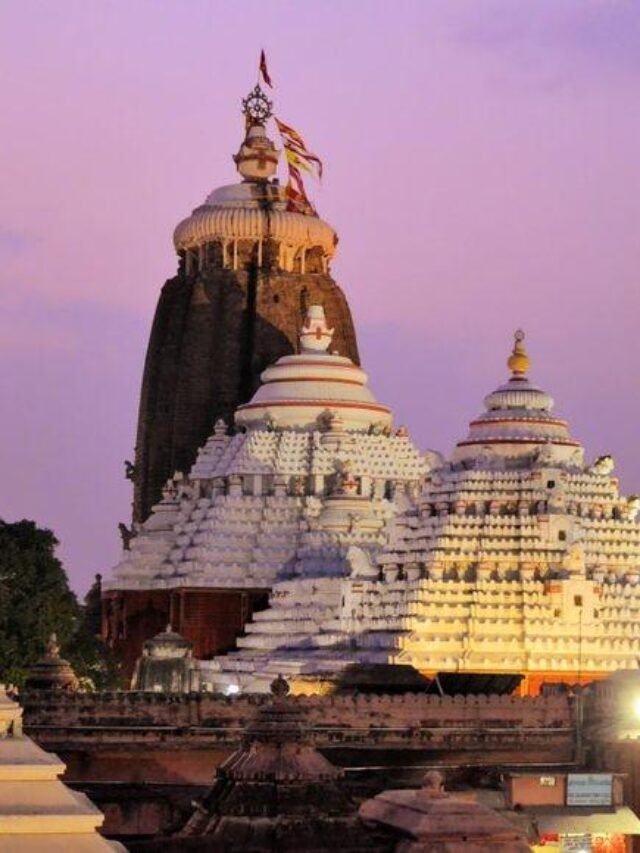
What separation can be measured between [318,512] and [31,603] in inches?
790

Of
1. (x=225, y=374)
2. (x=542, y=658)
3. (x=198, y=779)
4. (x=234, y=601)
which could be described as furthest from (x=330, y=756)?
(x=225, y=374)

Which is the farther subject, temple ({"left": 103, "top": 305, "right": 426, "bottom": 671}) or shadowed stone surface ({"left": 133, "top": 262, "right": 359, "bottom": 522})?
shadowed stone surface ({"left": 133, "top": 262, "right": 359, "bottom": 522})

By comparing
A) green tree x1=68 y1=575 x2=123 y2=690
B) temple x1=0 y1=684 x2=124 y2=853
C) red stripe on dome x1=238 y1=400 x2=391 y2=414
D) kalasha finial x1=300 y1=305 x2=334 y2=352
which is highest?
kalasha finial x1=300 y1=305 x2=334 y2=352

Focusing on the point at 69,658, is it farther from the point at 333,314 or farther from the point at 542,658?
the point at 333,314

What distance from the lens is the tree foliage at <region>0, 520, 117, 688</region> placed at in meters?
62.4

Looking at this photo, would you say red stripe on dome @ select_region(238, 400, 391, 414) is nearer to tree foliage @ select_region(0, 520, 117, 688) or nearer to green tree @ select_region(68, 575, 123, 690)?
green tree @ select_region(68, 575, 123, 690)

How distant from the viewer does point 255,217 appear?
9469 cm

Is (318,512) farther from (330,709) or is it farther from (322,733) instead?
(322,733)

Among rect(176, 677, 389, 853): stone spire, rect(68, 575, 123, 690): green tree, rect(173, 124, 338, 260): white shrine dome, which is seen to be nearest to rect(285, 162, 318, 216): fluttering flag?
rect(173, 124, 338, 260): white shrine dome

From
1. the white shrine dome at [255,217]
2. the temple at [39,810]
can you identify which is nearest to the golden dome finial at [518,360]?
the white shrine dome at [255,217]

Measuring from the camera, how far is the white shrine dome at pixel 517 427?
227 ft

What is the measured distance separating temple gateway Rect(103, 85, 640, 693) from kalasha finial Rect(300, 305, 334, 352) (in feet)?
0.27

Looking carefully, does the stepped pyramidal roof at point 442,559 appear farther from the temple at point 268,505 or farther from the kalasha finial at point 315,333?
the kalasha finial at point 315,333

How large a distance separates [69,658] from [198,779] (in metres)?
19.2
